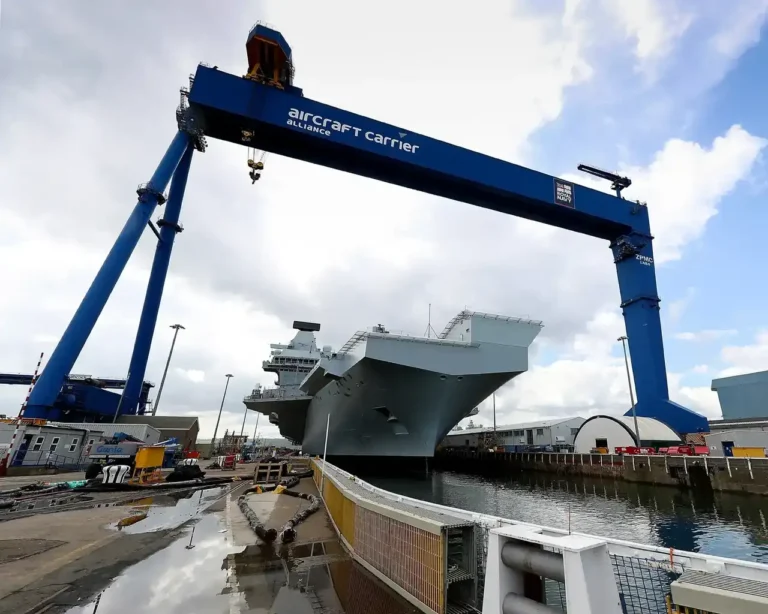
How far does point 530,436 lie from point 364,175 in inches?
1509

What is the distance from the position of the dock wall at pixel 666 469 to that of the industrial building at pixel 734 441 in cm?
557

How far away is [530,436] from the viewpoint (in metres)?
46.7

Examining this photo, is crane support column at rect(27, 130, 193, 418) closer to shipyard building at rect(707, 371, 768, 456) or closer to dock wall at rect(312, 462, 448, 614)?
dock wall at rect(312, 462, 448, 614)

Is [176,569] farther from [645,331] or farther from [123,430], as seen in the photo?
[645,331]

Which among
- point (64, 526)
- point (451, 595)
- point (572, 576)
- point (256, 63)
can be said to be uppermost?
point (256, 63)

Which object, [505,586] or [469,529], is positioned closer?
[505,586]

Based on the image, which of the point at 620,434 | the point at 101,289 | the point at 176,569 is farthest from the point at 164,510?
the point at 620,434

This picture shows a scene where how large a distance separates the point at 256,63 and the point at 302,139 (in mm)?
4412

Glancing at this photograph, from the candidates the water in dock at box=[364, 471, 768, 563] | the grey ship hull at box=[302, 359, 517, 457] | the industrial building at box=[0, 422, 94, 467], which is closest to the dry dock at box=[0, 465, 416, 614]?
the water in dock at box=[364, 471, 768, 563]

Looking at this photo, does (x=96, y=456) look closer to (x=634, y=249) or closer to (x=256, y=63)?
(x=256, y=63)

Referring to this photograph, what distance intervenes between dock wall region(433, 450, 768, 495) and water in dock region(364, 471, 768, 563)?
0.55 metres

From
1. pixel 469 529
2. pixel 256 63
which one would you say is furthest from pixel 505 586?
pixel 256 63

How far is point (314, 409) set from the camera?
89.7ft

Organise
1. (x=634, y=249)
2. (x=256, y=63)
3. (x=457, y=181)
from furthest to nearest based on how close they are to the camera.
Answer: (x=634, y=249), (x=457, y=181), (x=256, y=63)
